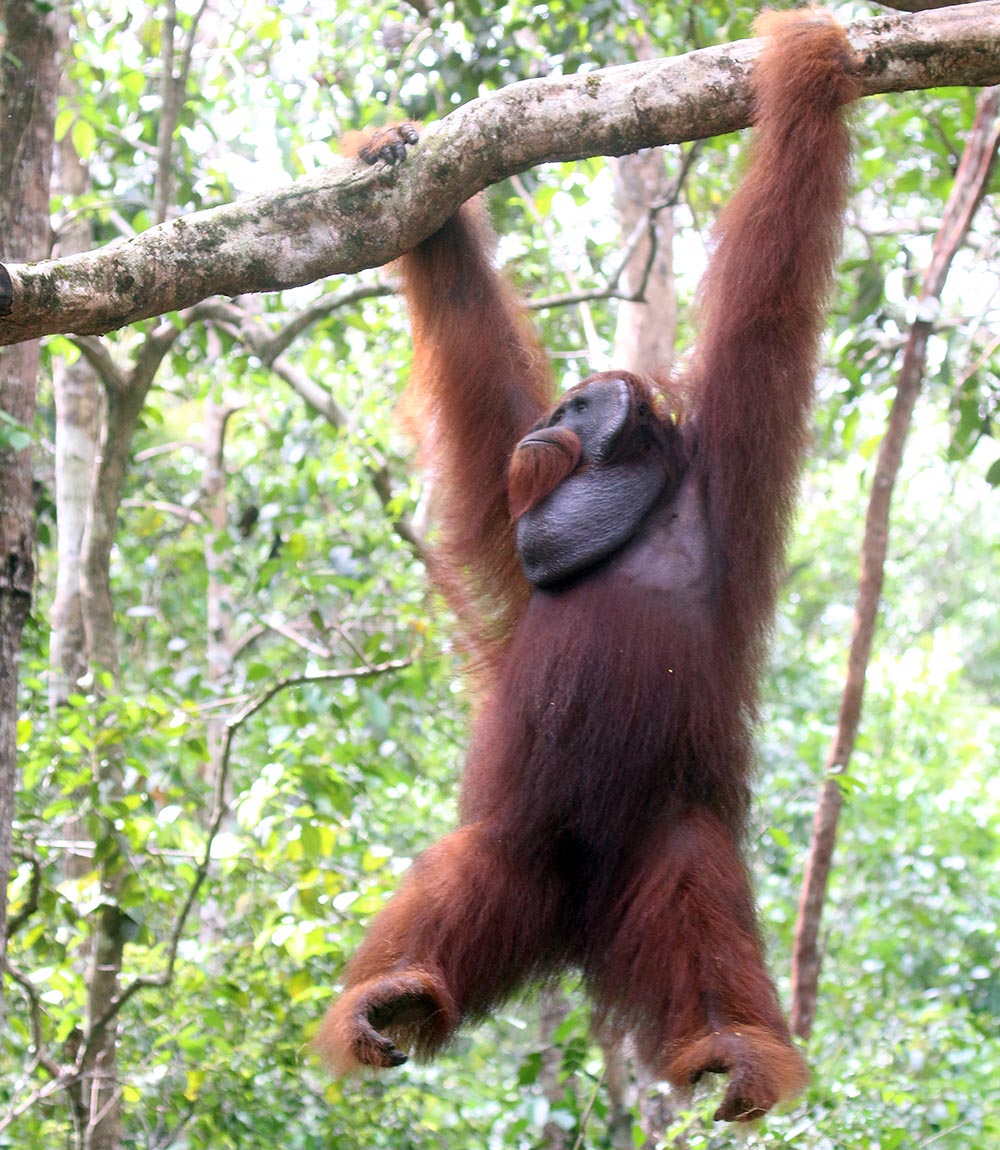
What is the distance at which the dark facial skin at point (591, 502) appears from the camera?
3.11 m

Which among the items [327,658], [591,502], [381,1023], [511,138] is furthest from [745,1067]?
[327,658]

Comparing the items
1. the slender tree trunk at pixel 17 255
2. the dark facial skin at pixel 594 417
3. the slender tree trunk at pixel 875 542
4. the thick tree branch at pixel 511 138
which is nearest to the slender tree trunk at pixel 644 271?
the slender tree trunk at pixel 875 542

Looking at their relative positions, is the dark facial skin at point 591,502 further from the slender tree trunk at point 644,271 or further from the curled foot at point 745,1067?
the slender tree trunk at point 644,271

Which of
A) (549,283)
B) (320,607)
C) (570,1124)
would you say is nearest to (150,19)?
(549,283)

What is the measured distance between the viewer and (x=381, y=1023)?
2.81 meters

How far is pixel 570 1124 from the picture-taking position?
12.3ft

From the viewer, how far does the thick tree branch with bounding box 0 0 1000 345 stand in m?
2.53

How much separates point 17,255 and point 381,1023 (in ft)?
6.69

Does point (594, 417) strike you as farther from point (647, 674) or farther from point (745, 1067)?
point (745, 1067)

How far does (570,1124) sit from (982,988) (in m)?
3.06

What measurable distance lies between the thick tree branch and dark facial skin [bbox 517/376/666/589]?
0.65 m

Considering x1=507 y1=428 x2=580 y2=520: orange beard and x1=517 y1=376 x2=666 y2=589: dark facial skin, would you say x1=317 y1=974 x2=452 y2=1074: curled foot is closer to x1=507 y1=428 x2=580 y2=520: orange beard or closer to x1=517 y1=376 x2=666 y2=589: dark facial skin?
x1=517 y1=376 x2=666 y2=589: dark facial skin

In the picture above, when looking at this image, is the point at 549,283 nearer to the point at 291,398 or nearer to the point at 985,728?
the point at 291,398

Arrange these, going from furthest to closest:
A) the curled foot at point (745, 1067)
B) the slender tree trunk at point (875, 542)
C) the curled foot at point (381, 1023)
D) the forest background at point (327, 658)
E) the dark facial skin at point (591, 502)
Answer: the slender tree trunk at point (875, 542), the forest background at point (327, 658), the dark facial skin at point (591, 502), the curled foot at point (381, 1023), the curled foot at point (745, 1067)
